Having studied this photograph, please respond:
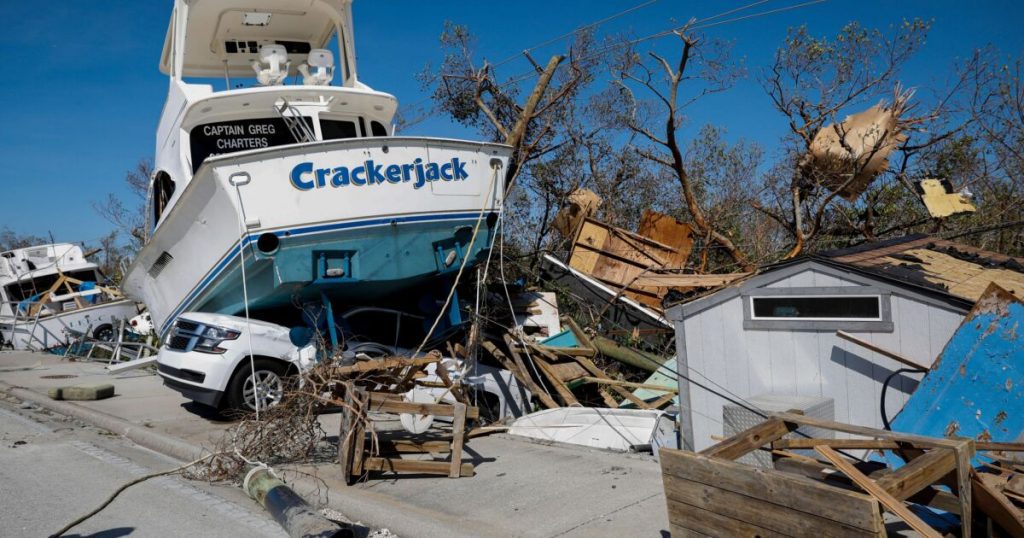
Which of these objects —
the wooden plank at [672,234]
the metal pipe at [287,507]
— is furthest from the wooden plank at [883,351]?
the wooden plank at [672,234]

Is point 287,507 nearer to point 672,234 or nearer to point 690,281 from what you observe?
point 690,281

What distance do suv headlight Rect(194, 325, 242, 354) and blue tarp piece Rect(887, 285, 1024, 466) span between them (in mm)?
6724

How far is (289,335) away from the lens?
8.83m

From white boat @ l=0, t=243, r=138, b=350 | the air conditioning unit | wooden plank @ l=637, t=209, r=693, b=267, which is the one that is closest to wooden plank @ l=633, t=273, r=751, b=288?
the air conditioning unit

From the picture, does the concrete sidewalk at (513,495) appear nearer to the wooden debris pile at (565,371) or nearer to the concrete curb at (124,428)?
the concrete curb at (124,428)

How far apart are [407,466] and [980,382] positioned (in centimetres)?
411

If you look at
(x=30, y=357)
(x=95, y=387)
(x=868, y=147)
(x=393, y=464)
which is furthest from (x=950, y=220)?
(x=30, y=357)

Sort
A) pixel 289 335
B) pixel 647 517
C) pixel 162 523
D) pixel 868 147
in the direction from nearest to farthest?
1. pixel 647 517
2. pixel 162 523
3. pixel 289 335
4. pixel 868 147

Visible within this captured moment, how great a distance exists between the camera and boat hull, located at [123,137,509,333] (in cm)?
831

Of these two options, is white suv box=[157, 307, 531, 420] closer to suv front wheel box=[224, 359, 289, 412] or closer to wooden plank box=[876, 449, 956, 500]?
suv front wheel box=[224, 359, 289, 412]

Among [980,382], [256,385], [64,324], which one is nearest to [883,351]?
[980,382]

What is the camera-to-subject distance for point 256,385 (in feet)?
28.0

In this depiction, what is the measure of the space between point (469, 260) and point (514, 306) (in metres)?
1.64

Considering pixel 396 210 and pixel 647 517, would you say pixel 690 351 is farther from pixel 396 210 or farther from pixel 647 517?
pixel 396 210
